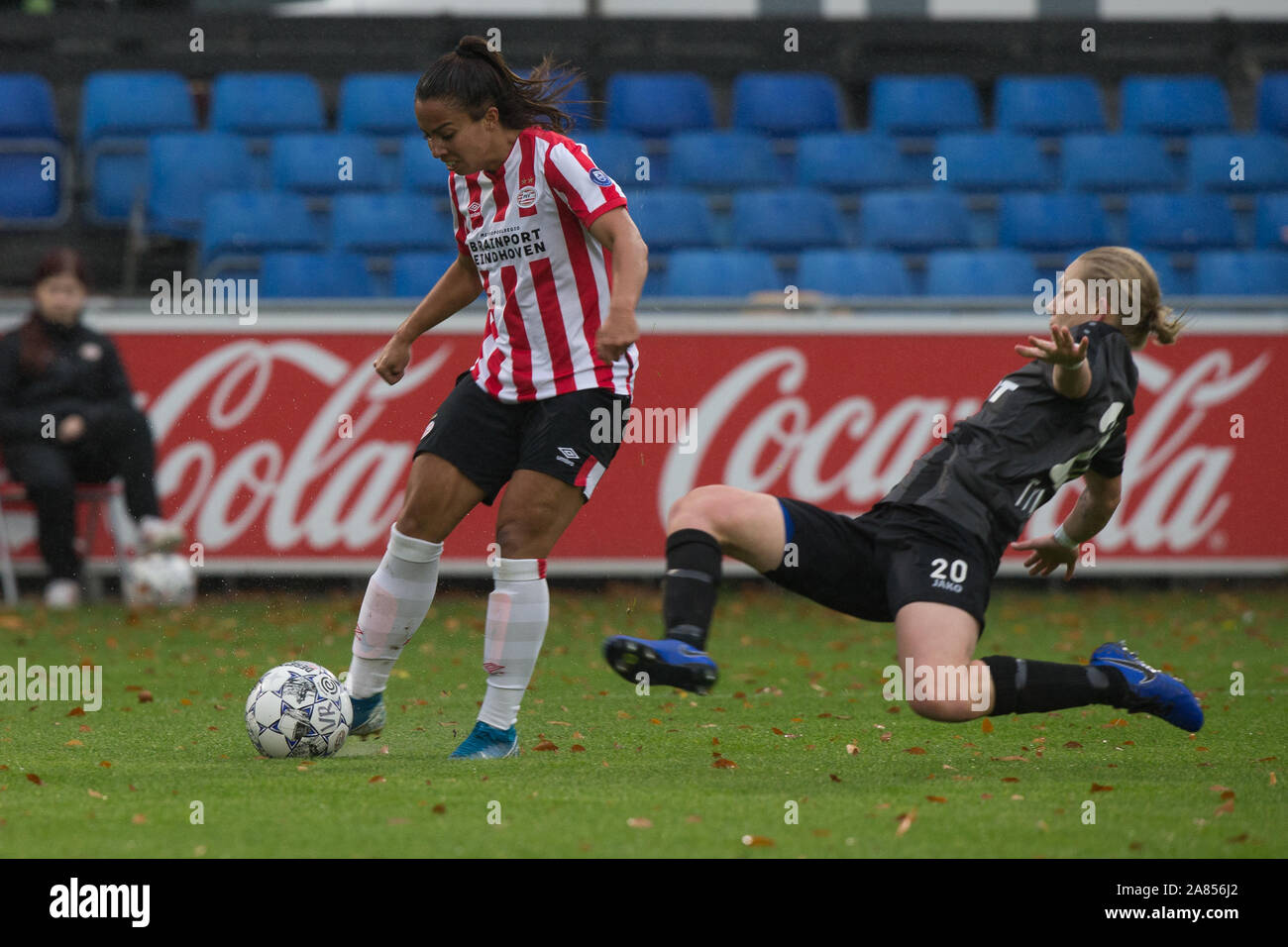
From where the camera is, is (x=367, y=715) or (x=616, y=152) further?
(x=616, y=152)

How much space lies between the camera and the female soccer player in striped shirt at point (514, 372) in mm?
4840

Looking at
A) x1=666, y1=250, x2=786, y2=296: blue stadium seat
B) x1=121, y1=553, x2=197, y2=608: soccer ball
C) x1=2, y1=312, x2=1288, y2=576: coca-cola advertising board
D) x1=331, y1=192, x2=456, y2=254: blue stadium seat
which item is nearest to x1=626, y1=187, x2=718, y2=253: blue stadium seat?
x1=666, y1=250, x2=786, y2=296: blue stadium seat

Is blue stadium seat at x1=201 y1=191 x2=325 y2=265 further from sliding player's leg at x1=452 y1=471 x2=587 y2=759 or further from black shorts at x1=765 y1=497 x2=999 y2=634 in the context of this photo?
black shorts at x1=765 y1=497 x2=999 y2=634

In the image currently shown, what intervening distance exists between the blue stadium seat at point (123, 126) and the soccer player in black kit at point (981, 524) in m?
8.64

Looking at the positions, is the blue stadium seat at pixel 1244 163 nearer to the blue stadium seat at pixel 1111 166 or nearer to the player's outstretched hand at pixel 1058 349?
the blue stadium seat at pixel 1111 166

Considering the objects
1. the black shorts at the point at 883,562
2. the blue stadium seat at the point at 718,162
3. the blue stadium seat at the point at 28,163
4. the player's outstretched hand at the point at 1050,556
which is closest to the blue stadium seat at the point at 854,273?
the blue stadium seat at the point at 718,162

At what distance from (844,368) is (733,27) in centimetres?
492

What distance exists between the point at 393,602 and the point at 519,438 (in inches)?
24.6

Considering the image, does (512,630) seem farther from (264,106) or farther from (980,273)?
(264,106)

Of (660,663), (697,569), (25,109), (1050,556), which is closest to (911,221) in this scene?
(25,109)

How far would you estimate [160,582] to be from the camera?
377 inches
